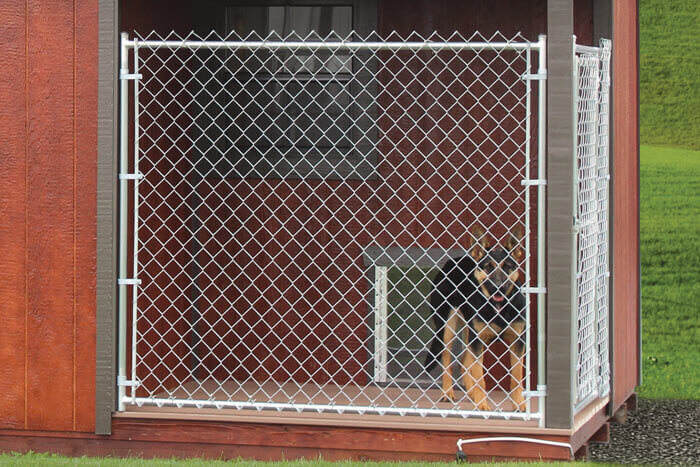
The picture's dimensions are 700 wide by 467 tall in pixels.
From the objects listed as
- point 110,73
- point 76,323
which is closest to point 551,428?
point 76,323

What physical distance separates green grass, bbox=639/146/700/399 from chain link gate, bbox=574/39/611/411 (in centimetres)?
390

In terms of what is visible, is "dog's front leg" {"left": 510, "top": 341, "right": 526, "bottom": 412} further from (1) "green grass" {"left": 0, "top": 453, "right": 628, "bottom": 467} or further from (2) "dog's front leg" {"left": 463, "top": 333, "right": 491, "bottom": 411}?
(1) "green grass" {"left": 0, "top": 453, "right": 628, "bottom": 467}

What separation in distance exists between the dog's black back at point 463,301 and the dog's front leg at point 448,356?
0.04 metres

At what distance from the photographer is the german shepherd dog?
6.54 metres

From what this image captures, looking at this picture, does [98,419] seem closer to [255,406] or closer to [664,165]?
[255,406]

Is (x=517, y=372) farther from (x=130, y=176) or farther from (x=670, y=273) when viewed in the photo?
(x=670, y=273)

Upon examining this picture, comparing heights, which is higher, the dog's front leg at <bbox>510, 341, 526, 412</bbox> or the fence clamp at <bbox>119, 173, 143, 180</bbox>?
the fence clamp at <bbox>119, 173, 143, 180</bbox>

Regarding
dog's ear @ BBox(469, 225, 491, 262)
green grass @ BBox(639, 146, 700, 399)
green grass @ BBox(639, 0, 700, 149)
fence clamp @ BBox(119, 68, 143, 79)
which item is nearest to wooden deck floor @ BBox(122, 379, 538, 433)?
dog's ear @ BBox(469, 225, 491, 262)

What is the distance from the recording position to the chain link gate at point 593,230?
6660 millimetres

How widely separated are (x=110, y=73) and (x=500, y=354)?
3.13 m

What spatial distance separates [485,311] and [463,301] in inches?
8.7

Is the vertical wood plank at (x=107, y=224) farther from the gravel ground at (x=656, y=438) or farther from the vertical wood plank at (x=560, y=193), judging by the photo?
the gravel ground at (x=656, y=438)

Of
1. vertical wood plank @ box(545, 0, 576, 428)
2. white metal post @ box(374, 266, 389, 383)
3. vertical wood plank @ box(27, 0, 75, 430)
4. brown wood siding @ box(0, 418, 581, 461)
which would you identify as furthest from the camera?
white metal post @ box(374, 266, 389, 383)

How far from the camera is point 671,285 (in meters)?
13.9
